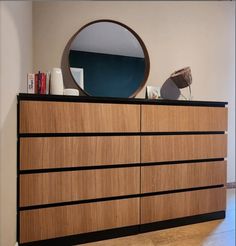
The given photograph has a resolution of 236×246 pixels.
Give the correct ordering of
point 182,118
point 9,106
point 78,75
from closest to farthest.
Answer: point 9,106, point 182,118, point 78,75

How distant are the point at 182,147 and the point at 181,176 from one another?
24 centimetres

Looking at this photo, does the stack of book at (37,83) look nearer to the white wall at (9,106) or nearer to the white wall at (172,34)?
the white wall at (9,106)

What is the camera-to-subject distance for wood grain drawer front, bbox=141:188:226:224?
1828 mm

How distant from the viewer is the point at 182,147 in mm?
1924

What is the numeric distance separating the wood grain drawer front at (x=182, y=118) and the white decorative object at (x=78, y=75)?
678 millimetres

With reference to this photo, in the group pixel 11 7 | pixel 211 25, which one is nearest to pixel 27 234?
pixel 11 7

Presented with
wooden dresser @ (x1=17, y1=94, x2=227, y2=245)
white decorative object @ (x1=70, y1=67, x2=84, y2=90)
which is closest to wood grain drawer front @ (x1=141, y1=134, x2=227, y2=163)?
wooden dresser @ (x1=17, y1=94, x2=227, y2=245)

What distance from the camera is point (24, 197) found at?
4.90 feet

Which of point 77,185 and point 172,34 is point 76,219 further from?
point 172,34

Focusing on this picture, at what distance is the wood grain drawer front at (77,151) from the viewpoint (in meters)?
1.50

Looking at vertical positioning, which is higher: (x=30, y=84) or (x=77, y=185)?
(x=30, y=84)

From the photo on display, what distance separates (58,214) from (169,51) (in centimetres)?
201

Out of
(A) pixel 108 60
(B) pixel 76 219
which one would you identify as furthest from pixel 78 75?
(B) pixel 76 219

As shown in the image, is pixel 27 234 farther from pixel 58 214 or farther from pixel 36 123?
pixel 36 123
